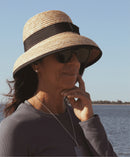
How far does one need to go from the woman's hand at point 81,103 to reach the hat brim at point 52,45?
11.9 inches

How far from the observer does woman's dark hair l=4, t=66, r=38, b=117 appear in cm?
236

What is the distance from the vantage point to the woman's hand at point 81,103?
7.79 ft

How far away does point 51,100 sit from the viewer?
2.32m

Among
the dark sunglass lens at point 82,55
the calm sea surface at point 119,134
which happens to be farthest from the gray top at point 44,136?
the calm sea surface at point 119,134

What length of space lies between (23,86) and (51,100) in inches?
9.2

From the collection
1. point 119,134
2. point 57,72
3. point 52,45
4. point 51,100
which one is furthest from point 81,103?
point 119,134

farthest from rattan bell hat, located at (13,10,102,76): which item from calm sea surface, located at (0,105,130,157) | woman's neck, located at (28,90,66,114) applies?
calm sea surface, located at (0,105,130,157)

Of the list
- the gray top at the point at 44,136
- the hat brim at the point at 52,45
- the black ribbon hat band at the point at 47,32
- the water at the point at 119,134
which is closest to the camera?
the gray top at the point at 44,136

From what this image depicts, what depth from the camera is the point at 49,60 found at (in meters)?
2.24

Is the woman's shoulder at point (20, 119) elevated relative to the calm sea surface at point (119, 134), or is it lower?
elevated

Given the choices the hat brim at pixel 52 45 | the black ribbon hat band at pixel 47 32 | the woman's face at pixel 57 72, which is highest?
the black ribbon hat band at pixel 47 32

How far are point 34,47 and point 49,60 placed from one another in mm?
140

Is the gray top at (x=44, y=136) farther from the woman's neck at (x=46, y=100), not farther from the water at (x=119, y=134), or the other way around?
the water at (x=119, y=134)

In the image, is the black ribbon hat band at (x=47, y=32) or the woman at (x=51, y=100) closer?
the woman at (x=51, y=100)
